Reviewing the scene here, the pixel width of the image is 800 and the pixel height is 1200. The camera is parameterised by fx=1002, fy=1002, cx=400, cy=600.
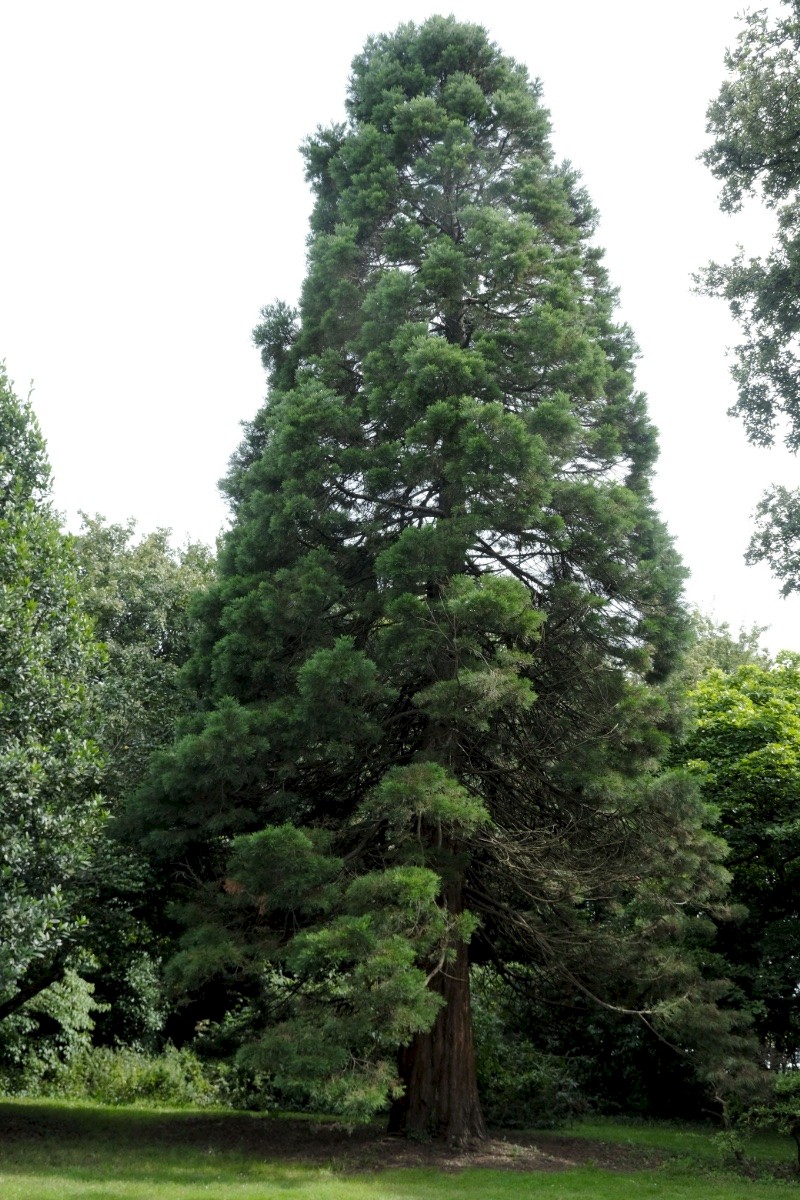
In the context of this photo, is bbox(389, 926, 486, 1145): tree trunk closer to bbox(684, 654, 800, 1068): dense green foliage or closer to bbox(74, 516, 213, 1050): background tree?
bbox(74, 516, 213, 1050): background tree

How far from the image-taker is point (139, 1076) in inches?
691

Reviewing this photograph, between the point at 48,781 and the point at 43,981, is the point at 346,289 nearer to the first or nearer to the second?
the point at 48,781

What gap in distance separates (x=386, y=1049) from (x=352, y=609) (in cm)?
516

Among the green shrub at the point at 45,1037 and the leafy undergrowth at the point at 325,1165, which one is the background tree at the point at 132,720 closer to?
the green shrub at the point at 45,1037

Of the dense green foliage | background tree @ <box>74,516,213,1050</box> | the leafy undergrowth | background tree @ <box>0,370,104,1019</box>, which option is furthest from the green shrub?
the dense green foliage

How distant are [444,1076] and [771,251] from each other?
39.1 feet

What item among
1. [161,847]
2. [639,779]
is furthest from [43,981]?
[639,779]

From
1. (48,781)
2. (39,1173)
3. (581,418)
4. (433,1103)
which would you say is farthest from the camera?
(581,418)

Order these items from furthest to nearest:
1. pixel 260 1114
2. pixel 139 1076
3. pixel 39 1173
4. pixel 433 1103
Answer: pixel 139 1076, pixel 260 1114, pixel 433 1103, pixel 39 1173

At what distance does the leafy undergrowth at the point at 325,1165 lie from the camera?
8.99m

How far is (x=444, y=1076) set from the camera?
11.5 metres

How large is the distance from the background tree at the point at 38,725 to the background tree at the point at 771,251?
9246mm

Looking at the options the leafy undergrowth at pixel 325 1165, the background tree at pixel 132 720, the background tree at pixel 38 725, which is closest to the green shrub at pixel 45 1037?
the background tree at pixel 132 720

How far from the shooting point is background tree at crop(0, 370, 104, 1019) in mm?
9852
